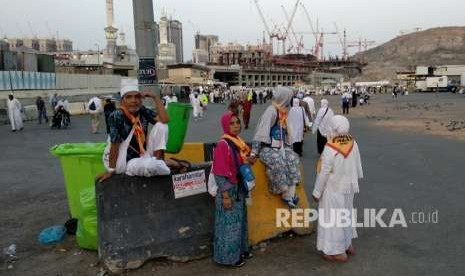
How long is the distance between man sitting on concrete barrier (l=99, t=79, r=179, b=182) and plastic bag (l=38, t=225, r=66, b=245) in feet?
5.37

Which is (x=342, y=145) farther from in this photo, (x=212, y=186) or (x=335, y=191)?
(x=212, y=186)

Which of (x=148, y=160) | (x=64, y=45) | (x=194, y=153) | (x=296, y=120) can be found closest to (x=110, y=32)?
(x=64, y=45)

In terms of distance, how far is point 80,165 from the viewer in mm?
5113

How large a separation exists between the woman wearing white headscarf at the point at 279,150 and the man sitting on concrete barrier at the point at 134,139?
1.23 meters

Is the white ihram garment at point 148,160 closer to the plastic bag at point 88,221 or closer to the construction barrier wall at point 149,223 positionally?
the construction barrier wall at point 149,223

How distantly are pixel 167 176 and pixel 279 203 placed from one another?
1.46 m

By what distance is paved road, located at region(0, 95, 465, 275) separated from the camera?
4.53 meters

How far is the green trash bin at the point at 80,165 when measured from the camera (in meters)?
5.05

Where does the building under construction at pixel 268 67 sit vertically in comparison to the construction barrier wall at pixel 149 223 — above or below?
above

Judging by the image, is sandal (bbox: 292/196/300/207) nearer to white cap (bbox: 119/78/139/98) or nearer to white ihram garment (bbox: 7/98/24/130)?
white cap (bbox: 119/78/139/98)

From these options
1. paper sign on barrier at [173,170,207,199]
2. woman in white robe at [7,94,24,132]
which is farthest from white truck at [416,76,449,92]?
paper sign on barrier at [173,170,207,199]

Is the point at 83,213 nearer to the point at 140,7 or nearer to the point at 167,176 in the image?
the point at 167,176

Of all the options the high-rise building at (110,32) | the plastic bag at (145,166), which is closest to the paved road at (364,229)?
the plastic bag at (145,166)

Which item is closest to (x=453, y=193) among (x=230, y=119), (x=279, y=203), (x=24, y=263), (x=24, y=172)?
(x=279, y=203)
